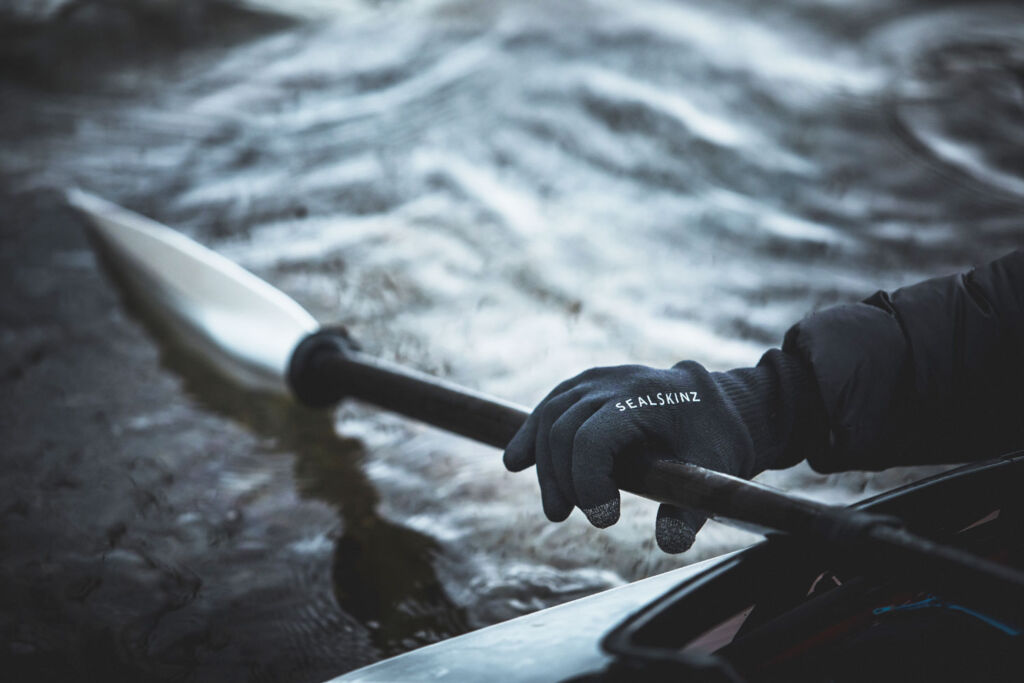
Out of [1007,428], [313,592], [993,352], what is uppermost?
[993,352]

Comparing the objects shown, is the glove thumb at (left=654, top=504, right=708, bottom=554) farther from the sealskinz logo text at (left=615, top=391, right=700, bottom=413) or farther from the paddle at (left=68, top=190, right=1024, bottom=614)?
the sealskinz logo text at (left=615, top=391, right=700, bottom=413)

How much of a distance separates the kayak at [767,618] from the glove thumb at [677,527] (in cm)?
6

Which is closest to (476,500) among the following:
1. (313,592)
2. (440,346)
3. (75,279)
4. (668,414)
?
(313,592)

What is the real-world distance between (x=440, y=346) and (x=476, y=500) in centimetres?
69

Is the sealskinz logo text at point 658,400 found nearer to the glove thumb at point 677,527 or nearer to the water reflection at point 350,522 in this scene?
the glove thumb at point 677,527

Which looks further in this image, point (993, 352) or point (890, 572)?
point (993, 352)

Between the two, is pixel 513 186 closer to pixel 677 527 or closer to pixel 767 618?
pixel 677 527

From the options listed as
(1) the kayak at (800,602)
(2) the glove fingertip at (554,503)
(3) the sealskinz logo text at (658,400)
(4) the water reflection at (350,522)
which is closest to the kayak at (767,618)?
(1) the kayak at (800,602)

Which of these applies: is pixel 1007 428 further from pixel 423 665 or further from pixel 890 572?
pixel 423 665

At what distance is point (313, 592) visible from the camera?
1804 mm

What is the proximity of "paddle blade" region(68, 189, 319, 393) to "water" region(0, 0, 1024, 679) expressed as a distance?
0.34 ft

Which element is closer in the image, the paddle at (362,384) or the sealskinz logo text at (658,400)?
the paddle at (362,384)

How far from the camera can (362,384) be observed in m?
1.99

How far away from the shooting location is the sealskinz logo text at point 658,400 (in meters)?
1.27
